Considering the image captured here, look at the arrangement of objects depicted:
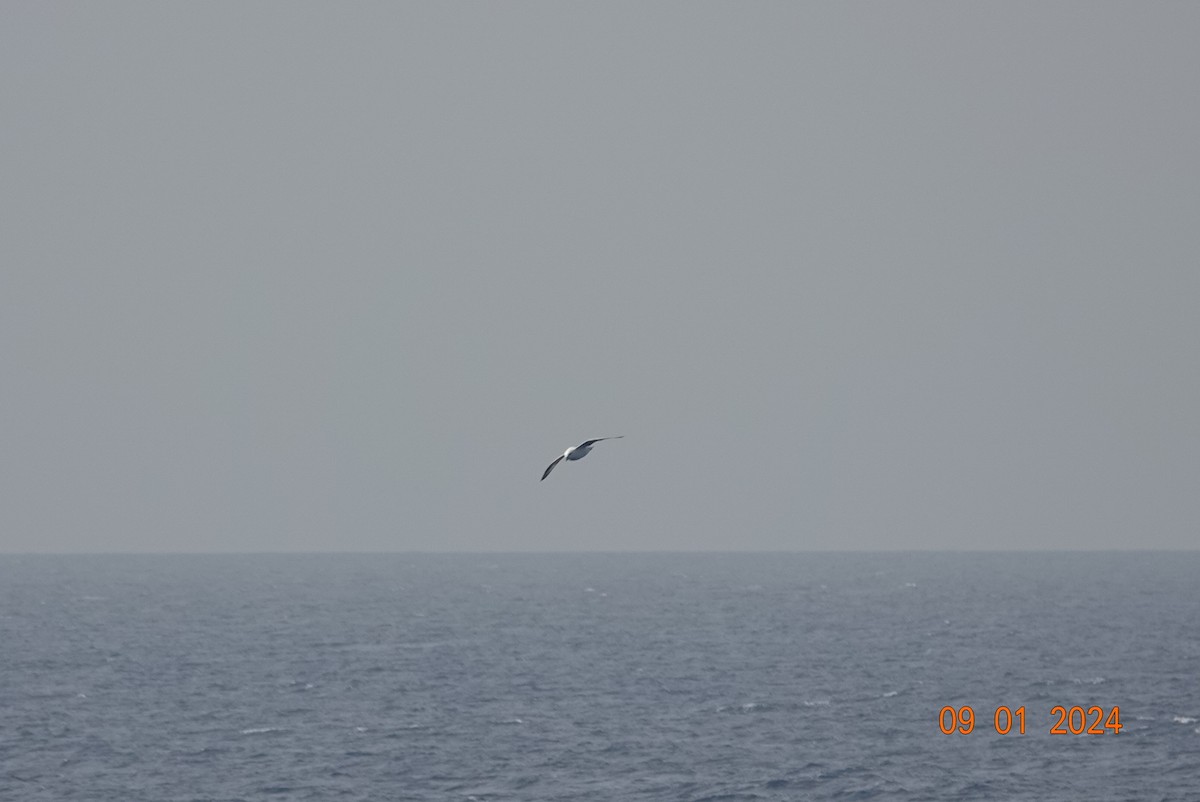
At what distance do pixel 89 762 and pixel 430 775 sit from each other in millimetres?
17410

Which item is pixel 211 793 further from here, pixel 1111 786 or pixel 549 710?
pixel 1111 786

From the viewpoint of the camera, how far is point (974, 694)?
94.1 m

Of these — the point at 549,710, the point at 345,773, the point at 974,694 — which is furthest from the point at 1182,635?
the point at 345,773

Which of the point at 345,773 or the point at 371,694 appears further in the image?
the point at 371,694

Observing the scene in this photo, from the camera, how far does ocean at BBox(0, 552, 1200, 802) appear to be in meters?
68.4

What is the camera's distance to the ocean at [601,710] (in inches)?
2692
